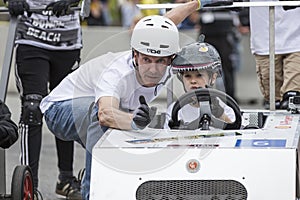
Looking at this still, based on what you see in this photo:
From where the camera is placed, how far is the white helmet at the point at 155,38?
6.04 meters

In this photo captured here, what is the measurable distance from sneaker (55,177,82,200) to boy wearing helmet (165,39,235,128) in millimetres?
1696

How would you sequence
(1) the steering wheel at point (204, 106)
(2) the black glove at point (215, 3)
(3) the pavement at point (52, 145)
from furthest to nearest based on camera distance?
(3) the pavement at point (52, 145) → (2) the black glove at point (215, 3) → (1) the steering wheel at point (204, 106)

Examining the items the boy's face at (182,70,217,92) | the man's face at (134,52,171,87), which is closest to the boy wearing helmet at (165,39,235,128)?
the boy's face at (182,70,217,92)

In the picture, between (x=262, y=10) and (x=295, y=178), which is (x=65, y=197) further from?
(x=295, y=178)

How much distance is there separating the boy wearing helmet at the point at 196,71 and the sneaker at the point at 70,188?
1696 millimetres

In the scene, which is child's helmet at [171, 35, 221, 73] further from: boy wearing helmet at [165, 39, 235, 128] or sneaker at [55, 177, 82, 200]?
sneaker at [55, 177, 82, 200]

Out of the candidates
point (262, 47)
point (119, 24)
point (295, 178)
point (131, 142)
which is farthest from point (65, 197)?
point (119, 24)

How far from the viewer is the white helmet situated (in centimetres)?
604

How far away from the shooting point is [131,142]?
5652 millimetres

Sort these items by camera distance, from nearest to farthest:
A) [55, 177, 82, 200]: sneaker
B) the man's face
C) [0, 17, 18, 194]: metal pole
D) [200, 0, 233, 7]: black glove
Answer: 1. the man's face
2. [0, 17, 18, 194]: metal pole
3. [200, 0, 233, 7]: black glove
4. [55, 177, 82, 200]: sneaker

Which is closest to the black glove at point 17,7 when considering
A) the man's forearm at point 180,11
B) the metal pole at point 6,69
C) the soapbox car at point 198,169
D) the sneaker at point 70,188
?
the metal pole at point 6,69

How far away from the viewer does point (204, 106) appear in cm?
596

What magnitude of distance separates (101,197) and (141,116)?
64cm

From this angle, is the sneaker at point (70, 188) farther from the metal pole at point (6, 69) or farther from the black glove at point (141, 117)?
the black glove at point (141, 117)
